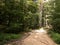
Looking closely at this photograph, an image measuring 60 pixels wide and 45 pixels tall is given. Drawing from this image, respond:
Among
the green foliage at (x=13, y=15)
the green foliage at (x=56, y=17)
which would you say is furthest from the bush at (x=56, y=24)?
the green foliage at (x=13, y=15)

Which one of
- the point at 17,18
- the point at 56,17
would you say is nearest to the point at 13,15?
the point at 17,18

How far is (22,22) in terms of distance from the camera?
12.6 m

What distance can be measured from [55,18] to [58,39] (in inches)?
91.9

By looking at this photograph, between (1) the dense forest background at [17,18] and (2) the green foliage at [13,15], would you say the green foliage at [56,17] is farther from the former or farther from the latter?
(2) the green foliage at [13,15]

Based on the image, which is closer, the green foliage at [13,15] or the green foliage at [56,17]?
the green foliage at [13,15]

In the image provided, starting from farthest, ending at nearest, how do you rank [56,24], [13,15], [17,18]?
1. [56,24]
2. [17,18]
3. [13,15]

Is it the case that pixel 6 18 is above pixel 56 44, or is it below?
above

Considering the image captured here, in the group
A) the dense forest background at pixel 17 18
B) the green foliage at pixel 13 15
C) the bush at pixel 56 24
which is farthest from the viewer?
the bush at pixel 56 24

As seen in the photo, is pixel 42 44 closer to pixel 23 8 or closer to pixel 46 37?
pixel 46 37

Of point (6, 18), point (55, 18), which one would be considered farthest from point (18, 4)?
point (55, 18)

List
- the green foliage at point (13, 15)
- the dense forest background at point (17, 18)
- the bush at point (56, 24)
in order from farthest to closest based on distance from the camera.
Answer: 1. the bush at point (56, 24)
2. the green foliage at point (13, 15)
3. the dense forest background at point (17, 18)

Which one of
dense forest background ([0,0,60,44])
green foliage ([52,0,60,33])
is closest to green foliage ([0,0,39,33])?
dense forest background ([0,0,60,44])

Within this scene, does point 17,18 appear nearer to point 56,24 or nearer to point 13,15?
point 13,15

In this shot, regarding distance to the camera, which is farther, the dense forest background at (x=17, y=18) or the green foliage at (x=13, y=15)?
the green foliage at (x=13, y=15)
